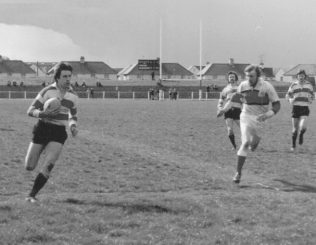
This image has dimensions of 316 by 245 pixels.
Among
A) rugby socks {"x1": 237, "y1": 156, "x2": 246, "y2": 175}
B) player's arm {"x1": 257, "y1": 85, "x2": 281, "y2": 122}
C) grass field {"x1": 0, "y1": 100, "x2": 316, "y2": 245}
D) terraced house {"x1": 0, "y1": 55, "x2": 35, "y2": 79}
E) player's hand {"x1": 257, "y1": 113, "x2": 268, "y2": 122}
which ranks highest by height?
terraced house {"x1": 0, "y1": 55, "x2": 35, "y2": 79}

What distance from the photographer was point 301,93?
16547mm

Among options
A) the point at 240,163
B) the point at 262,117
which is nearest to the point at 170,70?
the point at 262,117

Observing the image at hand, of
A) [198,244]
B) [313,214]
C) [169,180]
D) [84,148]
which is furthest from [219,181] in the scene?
[84,148]

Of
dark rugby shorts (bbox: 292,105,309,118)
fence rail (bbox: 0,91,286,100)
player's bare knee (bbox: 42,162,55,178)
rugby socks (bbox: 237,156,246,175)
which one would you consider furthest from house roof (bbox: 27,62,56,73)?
player's bare knee (bbox: 42,162,55,178)

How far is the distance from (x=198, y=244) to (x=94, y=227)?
4.03 ft

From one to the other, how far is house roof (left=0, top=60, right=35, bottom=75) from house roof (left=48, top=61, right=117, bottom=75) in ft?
31.9

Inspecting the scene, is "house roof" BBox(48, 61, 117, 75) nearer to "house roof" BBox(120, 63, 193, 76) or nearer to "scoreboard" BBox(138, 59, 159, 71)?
"house roof" BBox(120, 63, 193, 76)

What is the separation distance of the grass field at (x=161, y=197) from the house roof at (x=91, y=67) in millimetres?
130691

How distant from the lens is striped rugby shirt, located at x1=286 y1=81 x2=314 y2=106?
16484mm

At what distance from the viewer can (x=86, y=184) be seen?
1028 cm

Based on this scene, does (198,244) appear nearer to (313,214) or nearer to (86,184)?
(313,214)

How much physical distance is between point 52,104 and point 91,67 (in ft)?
470

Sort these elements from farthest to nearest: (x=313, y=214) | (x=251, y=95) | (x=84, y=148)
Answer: (x=84, y=148), (x=251, y=95), (x=313, y=214)

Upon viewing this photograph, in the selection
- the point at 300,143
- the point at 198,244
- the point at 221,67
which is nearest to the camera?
the point at 198,244
